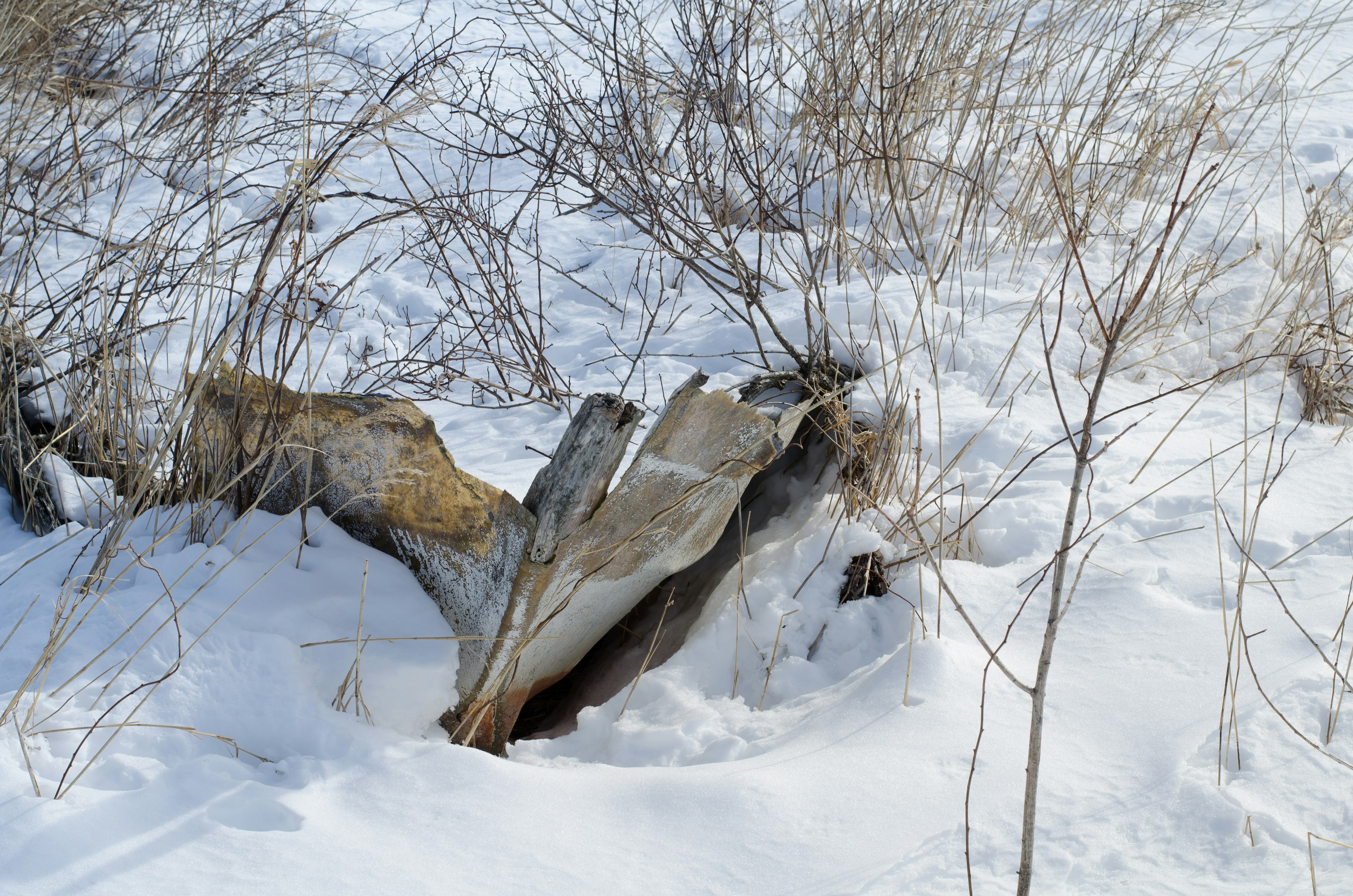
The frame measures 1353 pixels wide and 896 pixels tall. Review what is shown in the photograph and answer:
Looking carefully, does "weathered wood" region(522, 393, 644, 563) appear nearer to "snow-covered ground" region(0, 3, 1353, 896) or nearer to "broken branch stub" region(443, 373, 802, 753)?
"broken branch stub" region(443, 373, 802, 753)

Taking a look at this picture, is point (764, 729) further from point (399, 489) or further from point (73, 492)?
point (73, 492)

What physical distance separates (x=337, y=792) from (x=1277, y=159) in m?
5.57

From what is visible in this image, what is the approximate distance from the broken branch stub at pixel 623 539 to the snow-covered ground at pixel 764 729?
109 mm

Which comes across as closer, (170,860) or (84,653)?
(170,860)

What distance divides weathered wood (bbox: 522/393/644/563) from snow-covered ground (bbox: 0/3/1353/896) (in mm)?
368

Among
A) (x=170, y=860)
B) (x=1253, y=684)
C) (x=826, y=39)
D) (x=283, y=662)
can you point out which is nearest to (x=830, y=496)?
(x=1253, y=684)

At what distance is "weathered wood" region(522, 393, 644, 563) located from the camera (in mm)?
1908

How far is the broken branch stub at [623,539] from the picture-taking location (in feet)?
6.59

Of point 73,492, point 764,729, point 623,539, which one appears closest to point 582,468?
point 623,539

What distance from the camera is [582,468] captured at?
6.36ft

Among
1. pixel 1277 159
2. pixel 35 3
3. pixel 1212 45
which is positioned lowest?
pixel 1277 159

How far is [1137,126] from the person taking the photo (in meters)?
4.65

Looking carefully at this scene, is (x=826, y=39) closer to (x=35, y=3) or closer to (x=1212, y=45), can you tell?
(x=1212, y=45)

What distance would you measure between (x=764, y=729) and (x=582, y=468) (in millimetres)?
722
